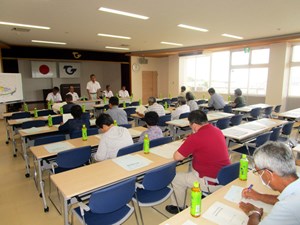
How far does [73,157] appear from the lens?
2834 millimetres

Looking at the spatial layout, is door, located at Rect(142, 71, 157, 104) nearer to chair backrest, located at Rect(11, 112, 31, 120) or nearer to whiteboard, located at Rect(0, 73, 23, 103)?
whiteboard, located at Rect(0, 73, 23, 103)

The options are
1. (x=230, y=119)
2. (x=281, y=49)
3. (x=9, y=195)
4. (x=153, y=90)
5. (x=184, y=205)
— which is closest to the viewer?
(x=184, y=205)

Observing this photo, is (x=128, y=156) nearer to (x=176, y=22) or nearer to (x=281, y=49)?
(x=176, y=22)

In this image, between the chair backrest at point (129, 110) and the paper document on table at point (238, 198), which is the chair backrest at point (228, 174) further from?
the chair backrest at point (129, 110)

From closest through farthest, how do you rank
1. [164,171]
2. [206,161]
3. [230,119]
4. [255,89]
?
[164,171] → [206,161] → [230,119] → [255,89]

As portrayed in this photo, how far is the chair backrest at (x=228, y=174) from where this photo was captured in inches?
82.6

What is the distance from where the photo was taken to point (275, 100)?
895 cm

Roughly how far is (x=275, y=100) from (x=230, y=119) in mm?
4908

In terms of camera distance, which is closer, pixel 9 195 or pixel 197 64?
pixel 9 195

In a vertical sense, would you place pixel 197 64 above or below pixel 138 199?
above

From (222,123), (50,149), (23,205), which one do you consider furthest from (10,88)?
(222,123)

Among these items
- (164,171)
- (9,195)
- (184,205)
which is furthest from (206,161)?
(9,195)

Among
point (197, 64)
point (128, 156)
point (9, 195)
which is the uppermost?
point (197, 64)

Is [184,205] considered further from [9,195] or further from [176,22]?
[176,22]
